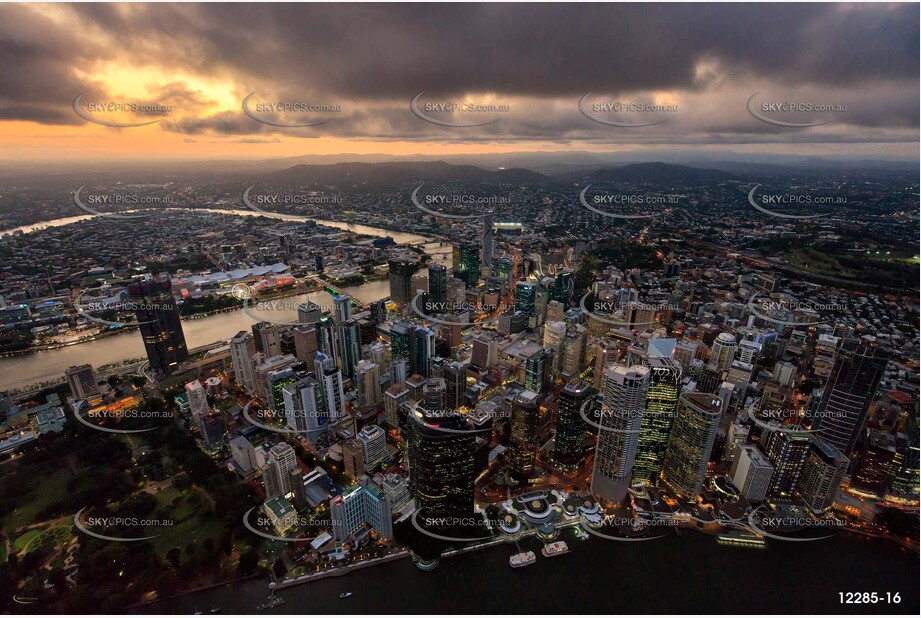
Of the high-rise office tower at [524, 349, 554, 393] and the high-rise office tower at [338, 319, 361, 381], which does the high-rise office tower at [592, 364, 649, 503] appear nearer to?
the high-rise office tower at [524, 349, 554, 393]

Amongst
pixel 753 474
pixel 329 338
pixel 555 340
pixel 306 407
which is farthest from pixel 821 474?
pixel 329 338

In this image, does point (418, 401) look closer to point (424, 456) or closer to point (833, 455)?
point (424, 456)

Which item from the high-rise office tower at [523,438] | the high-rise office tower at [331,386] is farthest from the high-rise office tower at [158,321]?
the high-rise office tower at [523,438]

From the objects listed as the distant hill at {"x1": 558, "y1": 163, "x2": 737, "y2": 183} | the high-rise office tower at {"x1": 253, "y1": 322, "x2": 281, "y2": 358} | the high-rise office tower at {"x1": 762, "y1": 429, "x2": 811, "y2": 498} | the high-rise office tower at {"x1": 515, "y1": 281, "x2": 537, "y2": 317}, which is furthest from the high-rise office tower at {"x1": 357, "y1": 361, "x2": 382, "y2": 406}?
the distant hill at {"x1": 558, "y1": 163, "x2": 737, "y2": 183}

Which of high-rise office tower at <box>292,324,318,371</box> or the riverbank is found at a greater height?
high-rise office tower at <box>292,324,318,371</box>

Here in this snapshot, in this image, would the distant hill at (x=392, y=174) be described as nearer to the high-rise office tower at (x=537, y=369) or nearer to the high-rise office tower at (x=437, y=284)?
the high-rise office tower at (x=437, y=284)

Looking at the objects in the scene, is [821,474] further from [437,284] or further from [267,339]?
[267,339]
